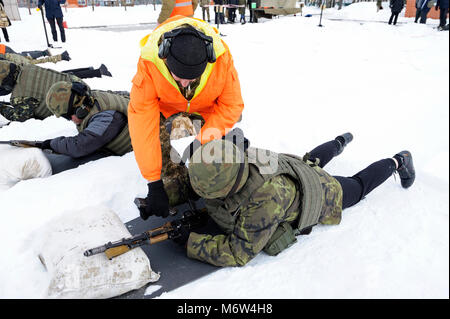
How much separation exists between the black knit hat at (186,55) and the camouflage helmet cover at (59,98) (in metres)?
1.28

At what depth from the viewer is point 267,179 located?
57.7 inches

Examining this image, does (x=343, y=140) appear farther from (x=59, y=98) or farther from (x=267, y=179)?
(x=59, y=98)

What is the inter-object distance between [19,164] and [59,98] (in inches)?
22.6

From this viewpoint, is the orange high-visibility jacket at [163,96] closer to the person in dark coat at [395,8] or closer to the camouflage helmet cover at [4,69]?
the camouflage helmet cover at [4,69]

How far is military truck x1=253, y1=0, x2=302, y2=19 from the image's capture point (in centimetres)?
1033

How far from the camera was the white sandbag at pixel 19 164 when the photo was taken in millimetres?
2195

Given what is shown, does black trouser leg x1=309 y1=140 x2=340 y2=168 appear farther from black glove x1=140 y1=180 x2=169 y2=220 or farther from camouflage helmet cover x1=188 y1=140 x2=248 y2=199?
black glove x1=140 y1=180 x2=169 y2=220

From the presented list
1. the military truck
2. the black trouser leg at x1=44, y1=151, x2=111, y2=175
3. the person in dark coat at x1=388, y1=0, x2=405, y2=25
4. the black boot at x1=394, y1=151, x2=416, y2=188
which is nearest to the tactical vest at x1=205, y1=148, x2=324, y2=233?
the black boot at x1=394, y1=151, x2=416, y2=188

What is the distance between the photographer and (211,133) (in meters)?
1.84

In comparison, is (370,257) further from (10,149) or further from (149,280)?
(10,149)

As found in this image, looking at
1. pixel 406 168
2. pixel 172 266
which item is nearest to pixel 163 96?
pixel 172 266
